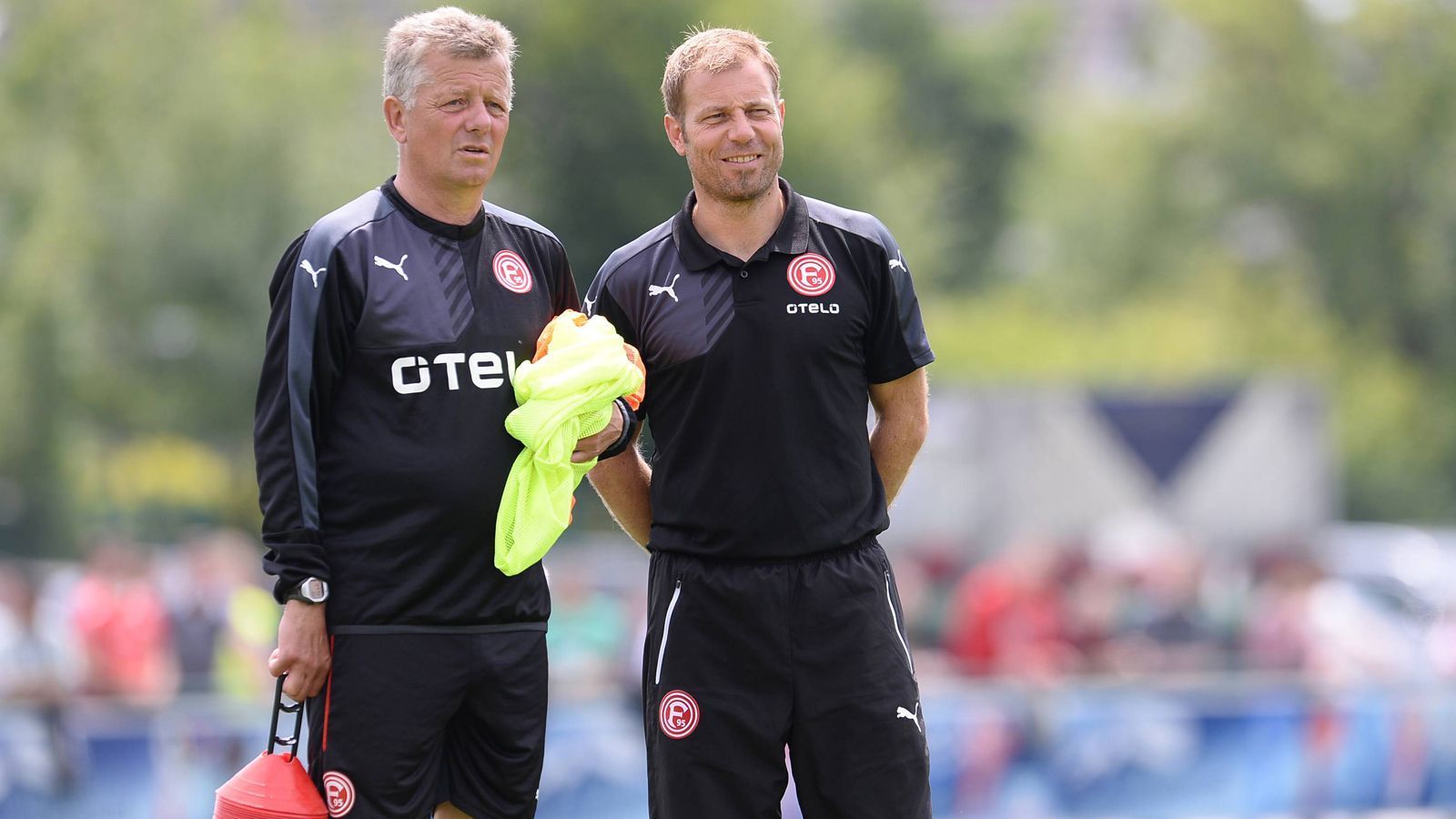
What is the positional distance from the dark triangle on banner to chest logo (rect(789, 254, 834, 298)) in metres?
13.8

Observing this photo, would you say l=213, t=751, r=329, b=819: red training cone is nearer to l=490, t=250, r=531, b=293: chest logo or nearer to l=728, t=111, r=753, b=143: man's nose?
l=490, t=250, r=531, b=293: chest logo

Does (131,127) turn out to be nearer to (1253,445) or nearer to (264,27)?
(264,27)

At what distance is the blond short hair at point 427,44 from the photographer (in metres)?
4.39

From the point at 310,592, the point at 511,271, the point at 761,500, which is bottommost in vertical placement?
the point at 310,592

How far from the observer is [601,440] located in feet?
14.6

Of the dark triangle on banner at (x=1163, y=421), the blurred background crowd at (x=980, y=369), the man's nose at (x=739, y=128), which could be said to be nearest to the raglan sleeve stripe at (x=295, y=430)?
the man's nose at (x=739, y=128)

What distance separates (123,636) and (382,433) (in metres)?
7.77

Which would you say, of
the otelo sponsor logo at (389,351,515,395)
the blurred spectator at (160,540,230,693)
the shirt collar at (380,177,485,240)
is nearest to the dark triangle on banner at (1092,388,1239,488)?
the blurred spectator at (160,540,230,693)

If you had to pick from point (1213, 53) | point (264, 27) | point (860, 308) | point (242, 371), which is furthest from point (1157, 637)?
point (1213, 53)

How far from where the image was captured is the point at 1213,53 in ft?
143

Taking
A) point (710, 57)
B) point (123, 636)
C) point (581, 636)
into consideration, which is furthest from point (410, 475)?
point (581, 636)

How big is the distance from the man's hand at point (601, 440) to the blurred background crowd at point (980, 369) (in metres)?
5.35

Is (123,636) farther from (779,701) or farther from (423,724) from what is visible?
(779,701)

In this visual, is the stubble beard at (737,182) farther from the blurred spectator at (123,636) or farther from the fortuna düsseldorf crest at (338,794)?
the blurred spectator at (123,636)
